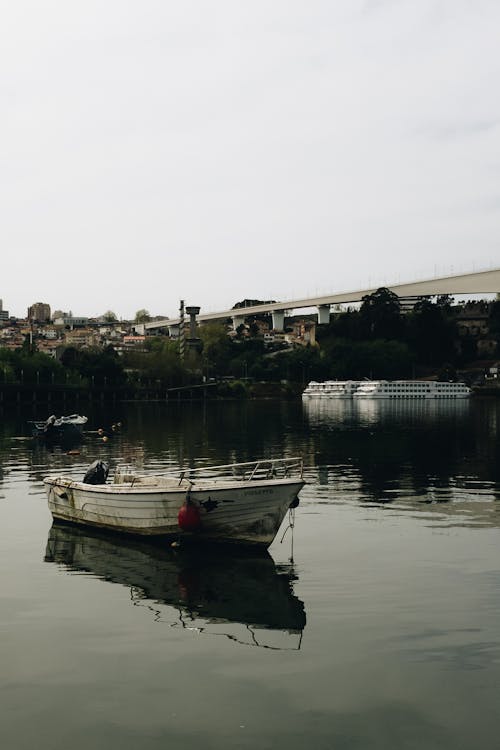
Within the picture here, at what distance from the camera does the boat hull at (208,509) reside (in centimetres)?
2342

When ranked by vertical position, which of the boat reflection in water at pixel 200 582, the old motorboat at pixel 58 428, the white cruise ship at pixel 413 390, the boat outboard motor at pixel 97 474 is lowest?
the white cruise ship at pixel 413 390

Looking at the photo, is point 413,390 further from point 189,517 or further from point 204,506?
point 189,517

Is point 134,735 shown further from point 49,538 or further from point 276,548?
point 49,538

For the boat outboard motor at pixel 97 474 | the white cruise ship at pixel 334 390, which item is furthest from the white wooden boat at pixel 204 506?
the white cruise ship at pixel 334 390

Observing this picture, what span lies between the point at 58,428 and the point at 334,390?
130 m

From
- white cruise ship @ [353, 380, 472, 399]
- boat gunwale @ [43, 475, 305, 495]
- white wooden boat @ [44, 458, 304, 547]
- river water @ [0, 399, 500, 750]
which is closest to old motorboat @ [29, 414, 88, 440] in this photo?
river water @ [0, 399, 500, 750]

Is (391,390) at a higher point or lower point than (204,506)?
lower

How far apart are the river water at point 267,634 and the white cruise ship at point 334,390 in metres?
158

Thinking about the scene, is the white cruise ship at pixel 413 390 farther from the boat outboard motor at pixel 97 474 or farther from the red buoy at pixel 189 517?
the red buoy at pixel 189 517

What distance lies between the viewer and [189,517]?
23.7 meters

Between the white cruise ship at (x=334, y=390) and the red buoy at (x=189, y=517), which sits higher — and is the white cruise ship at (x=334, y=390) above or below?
below

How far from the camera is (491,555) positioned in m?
23.6

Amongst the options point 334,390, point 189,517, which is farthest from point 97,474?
point 334,390

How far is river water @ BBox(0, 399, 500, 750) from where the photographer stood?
12312mm
